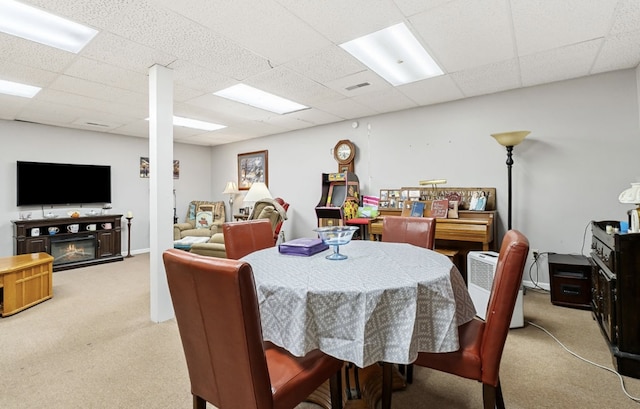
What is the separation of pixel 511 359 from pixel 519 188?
2248 mm

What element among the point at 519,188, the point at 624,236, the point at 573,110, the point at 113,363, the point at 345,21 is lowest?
the point at 113,363

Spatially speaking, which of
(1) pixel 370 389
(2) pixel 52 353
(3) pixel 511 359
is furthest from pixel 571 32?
(2) pixel 52 353

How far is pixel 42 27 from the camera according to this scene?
2.34 m

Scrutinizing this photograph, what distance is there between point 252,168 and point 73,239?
132 inches

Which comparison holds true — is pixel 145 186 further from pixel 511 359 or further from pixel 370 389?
pixel 511 359

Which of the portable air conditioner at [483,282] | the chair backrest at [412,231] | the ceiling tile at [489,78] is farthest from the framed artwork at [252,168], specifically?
the portable air conditioner at [483,282]

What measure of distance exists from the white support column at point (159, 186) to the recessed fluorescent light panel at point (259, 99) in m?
0.92

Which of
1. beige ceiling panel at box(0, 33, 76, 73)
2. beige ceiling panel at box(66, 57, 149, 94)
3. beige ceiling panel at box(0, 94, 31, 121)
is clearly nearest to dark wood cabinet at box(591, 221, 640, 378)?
beige ceiling panel at box(66, 57, 149, 94)

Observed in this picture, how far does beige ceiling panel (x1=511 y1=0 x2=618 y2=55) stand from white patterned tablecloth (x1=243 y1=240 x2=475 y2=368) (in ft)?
6.65

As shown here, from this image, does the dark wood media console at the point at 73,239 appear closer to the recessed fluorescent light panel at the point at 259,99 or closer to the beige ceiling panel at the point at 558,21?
the recessed fluorescent light panel at the point at 259,99

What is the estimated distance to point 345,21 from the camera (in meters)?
2.22

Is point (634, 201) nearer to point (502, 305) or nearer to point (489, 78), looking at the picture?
point (502, 305)

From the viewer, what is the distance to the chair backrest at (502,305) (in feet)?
4.05

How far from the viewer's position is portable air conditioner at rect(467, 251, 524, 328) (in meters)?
2.60
